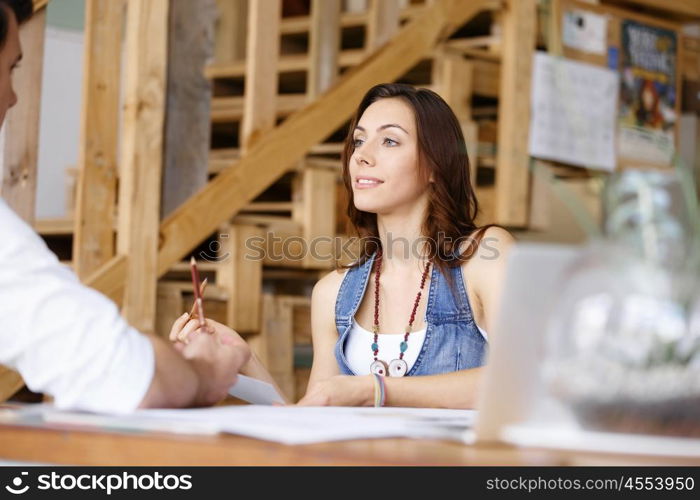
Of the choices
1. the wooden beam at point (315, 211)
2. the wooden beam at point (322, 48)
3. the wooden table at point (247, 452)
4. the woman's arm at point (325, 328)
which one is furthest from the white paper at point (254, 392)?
the wooden beam at point (322, 48)

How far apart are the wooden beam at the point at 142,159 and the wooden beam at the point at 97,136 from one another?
0.05m

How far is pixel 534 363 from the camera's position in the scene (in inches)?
40.0

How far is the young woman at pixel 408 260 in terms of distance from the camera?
2443 millimetres

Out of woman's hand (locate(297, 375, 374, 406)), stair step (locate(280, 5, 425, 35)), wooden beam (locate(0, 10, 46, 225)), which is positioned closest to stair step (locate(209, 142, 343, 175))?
stair step (locate(280, 5, 425, 35))

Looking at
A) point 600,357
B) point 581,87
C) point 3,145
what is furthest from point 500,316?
point 581,87

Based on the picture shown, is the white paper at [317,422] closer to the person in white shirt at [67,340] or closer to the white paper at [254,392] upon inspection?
the person in white shirt at [67,340]

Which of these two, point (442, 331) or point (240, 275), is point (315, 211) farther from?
point (442, 331)

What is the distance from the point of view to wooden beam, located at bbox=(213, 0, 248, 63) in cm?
555

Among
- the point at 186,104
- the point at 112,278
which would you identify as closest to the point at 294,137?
the point at 186,104

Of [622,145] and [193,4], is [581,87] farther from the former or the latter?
[193,4]

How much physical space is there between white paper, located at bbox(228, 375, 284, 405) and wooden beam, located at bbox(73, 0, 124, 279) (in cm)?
155

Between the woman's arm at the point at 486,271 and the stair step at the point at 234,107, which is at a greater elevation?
the stair step at the point at 234,107

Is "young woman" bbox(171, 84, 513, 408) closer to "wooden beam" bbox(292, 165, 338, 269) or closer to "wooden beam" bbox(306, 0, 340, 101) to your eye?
"wooden beam" bbox(292, 165, 338, 269)

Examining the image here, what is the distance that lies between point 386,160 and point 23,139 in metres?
1.03
